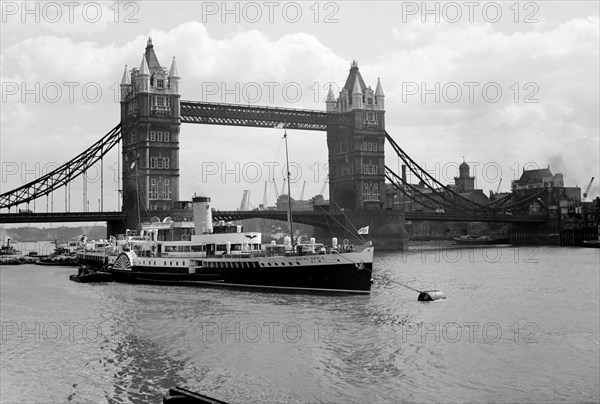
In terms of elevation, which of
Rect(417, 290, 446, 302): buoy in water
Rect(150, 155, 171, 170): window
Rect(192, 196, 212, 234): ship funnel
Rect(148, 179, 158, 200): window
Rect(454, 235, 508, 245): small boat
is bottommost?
Rect(417, 290, 446, 302): buoy in water

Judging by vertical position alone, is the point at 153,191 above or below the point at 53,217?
above

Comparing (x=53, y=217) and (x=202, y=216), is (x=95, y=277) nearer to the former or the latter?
(x=202, y=216)

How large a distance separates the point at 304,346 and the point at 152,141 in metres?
81.1

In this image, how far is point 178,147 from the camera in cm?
11331

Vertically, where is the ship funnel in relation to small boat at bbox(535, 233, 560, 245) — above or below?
above

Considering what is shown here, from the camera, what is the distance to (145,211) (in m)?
107

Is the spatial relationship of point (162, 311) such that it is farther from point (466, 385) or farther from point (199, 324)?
point (466, 385)

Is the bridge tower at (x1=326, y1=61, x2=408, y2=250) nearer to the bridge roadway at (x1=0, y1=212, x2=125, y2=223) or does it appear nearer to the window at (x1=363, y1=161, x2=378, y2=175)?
the window at (x1=363, y1=161, x2=378, y2=175)

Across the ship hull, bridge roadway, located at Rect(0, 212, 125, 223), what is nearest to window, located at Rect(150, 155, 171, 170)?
bridge roadway, located at Rect(0, 212, 125, 223)

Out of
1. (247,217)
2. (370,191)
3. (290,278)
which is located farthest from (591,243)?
(290,278)

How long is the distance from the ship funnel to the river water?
8.66 meters

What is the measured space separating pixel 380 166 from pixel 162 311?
3859 inches

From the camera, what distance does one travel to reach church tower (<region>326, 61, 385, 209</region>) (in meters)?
138

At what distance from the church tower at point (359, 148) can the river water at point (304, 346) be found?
259ft
